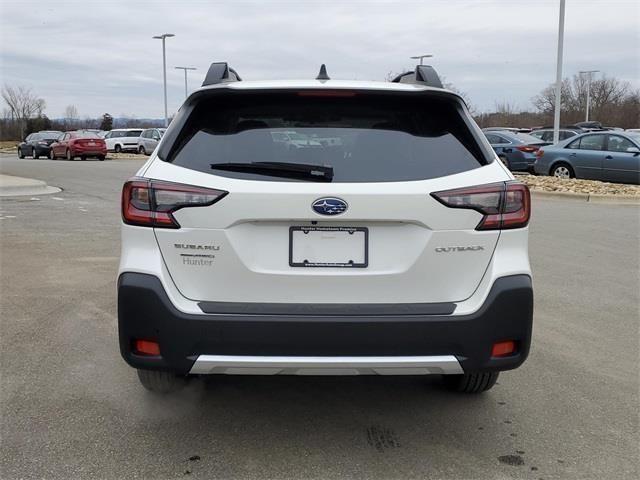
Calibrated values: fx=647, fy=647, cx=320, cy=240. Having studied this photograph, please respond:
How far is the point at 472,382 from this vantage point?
3.89m

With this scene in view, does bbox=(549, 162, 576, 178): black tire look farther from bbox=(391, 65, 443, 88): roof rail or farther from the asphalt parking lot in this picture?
bbox=(391, 65, 443, 88): roof rail

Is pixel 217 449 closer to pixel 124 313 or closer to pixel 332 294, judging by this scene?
pixel 124 313

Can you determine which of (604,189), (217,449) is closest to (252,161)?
(217,449)

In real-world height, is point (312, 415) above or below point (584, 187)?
below

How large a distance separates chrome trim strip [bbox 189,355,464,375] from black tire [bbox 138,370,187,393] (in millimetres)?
781

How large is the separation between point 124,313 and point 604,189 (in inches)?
565

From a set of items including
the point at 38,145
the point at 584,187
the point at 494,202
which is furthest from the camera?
the point at 38,145

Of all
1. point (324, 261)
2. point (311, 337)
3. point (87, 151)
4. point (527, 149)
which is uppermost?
point (527, 149)

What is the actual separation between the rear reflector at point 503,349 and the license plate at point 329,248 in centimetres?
74

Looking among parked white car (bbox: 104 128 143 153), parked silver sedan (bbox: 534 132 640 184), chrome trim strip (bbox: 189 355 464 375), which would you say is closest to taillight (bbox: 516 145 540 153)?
parked silver sedan (bbox: 534 132 640 184)

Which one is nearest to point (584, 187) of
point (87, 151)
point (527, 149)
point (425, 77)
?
point (527, 149)

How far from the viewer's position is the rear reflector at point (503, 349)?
3.05 metres

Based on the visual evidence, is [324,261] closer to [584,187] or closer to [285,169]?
[285,169]

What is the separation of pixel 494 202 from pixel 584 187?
13.6 m
